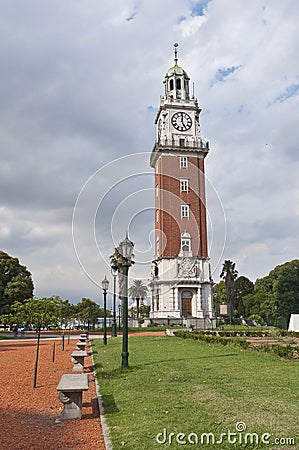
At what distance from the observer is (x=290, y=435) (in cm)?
584

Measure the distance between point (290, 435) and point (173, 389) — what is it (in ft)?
11.9

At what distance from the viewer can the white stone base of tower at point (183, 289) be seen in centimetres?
4897

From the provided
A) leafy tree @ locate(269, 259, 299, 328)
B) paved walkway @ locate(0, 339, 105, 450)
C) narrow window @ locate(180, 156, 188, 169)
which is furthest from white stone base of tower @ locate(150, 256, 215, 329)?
paved walkway @ locate(0, 339, 105, 450)

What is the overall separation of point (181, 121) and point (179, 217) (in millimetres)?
12906

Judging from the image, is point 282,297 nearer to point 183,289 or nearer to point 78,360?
point 183,289

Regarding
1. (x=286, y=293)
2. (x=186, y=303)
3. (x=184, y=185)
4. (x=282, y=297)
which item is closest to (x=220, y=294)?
(x=282, y=297)

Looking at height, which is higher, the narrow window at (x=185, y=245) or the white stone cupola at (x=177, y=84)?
the white stone cupola at (x=177, y=84)

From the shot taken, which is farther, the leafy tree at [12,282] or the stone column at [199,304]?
the stone column at [199,304]

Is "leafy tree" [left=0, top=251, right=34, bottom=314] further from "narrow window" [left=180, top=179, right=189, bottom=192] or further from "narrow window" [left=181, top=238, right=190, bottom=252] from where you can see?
"narrow window" [left=180, top=179, right=189, bottom=192]

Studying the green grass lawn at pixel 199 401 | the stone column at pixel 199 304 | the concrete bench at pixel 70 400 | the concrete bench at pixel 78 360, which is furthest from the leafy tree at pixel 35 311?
the stone column at pixel 199 304

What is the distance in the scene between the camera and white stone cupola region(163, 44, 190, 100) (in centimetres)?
5749

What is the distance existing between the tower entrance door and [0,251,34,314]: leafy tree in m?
17.2

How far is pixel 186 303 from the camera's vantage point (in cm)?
4975

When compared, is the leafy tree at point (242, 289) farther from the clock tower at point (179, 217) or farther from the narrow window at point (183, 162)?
the narrow window at point (183, 162)
